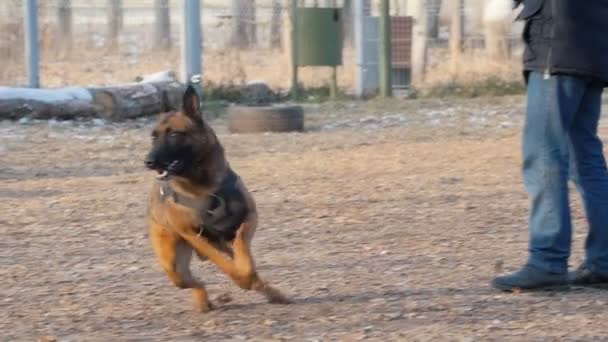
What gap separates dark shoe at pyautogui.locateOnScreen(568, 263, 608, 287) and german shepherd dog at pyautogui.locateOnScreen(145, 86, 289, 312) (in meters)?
1.29

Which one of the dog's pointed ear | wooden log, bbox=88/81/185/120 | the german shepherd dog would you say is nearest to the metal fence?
wooden log, bbox=88/81/185/120

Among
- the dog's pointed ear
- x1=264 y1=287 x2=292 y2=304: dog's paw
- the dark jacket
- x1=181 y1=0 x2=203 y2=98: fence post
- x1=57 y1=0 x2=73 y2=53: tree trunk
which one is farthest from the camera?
x1=57 y1=0 x2=73 y2=53: tree trunk

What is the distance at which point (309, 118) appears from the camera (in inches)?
548

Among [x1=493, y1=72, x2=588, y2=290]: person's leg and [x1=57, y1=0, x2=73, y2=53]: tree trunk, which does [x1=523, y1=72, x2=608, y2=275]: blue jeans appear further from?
[x1=57, y1=0, x2=73, y2=53]: tree trunk

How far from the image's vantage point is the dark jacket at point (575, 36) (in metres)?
5.11

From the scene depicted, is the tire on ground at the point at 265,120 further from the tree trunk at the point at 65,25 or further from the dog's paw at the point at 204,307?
the dog's paw at the point at 204,307

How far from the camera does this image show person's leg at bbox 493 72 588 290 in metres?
5.18

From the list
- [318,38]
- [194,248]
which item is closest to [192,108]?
[194,248]

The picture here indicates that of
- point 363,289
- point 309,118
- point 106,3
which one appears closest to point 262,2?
point 106,3

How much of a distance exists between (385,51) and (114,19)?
209 inches

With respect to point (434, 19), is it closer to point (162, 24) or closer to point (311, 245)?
point (162, 24)

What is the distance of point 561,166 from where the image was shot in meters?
5.21

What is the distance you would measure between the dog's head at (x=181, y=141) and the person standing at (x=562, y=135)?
56.4 inches

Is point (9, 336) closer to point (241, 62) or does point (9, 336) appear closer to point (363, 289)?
point (363, 289)
